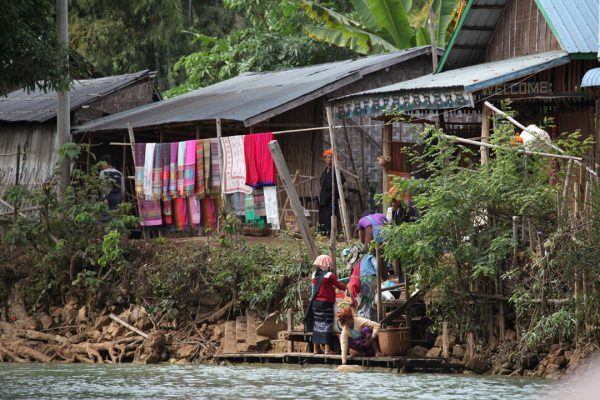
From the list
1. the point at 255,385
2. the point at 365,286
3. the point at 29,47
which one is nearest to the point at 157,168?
the point at 29,47

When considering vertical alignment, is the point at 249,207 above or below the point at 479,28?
below

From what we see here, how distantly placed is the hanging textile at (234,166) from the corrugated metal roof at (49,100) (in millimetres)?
5392

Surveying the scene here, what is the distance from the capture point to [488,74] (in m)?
17.1

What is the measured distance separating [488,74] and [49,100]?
1196 cm

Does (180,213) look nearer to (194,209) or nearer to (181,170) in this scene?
(194,209)

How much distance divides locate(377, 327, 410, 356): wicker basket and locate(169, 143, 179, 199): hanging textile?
6.55 m

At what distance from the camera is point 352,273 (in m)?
16.0

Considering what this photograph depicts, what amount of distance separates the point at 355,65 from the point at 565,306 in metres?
9.36

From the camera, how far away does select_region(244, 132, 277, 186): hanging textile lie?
1886 centimetres

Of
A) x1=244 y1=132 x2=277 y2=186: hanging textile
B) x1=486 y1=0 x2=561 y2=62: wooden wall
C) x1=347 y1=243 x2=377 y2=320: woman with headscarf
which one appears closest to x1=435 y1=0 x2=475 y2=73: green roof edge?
x1=486 y1=0 x2=561 y2=62: wooden wall

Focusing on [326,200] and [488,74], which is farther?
[326,200]

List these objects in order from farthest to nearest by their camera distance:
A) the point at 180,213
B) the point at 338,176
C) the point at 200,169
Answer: the point at 180,213 → the point at 200,169 → the point at 338,176

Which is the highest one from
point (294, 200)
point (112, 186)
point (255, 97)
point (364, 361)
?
point (255, 97)

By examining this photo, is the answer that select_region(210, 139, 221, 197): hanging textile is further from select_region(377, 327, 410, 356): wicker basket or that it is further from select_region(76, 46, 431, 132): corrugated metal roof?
select_region(377, 327, 410, 356): wicker basket
